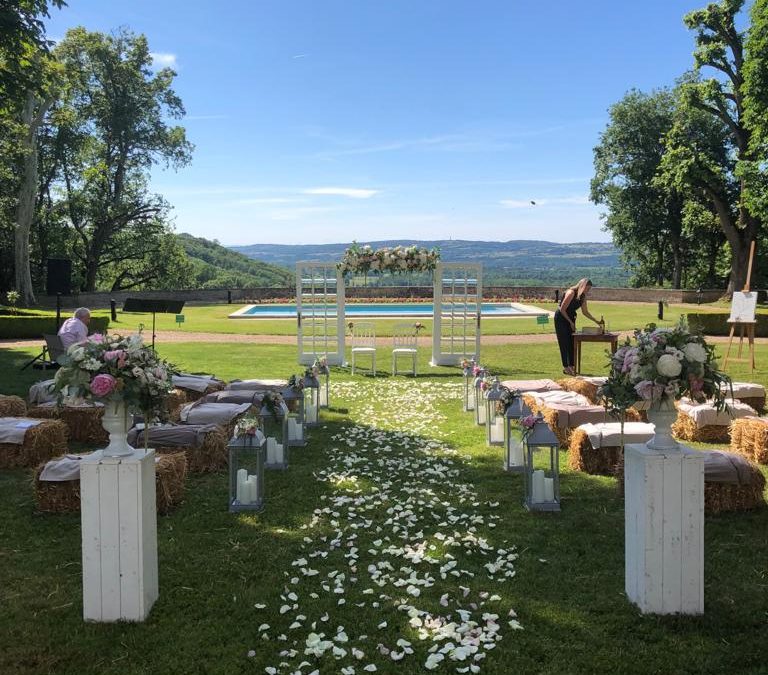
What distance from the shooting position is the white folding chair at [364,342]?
586 inches

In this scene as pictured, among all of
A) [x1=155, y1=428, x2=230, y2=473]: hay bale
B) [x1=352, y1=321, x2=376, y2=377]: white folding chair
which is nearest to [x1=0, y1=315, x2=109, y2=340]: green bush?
[x1=352, y1=321, x2=376, y2=377]: white folding chair

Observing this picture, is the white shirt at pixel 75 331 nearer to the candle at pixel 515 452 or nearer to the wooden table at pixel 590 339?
the candle at pixel 515 452

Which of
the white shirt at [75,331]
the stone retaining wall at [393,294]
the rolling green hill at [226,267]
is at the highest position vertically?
the rolling green hill at [226,267]

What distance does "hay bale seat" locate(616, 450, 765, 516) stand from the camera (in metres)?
5.68

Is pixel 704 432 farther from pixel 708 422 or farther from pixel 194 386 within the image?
pixel 194 386

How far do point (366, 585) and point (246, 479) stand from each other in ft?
6.49

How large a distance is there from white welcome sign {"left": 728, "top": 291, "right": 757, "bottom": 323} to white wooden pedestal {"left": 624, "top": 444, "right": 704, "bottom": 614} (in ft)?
35.4

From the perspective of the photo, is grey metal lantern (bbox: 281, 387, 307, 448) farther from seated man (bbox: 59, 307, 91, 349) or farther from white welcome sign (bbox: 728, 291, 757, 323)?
white welcome sign (bbox: 728, 291, 757, 323)

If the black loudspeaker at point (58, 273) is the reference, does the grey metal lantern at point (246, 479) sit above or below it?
below

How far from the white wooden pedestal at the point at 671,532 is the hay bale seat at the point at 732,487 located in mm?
1893

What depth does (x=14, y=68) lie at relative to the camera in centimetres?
1553

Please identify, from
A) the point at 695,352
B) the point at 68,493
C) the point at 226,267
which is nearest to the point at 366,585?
the point at 695,352

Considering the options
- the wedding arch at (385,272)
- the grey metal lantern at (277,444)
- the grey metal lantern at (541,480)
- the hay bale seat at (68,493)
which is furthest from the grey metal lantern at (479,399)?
the wedding arch at (385,272)

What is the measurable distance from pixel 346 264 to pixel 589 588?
41.0 feet
